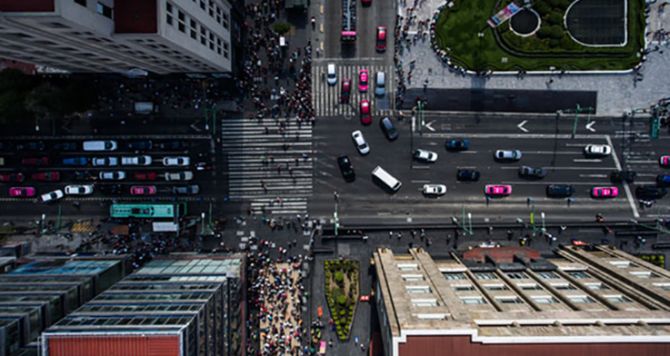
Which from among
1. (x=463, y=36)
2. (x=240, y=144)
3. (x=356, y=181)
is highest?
(x=463, y=36)

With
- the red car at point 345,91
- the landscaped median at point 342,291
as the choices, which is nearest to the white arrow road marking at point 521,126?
the red car at point 345,91

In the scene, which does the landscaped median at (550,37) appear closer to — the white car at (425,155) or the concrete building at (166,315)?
the white car at (425,155)

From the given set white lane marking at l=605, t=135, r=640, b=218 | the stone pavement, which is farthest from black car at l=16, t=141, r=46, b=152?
white lane marking at l=605, t=135, r=640, b=218

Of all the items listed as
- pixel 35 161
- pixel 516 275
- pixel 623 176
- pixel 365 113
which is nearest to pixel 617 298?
pixel 516 275

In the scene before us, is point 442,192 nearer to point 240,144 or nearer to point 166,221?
point 240,144

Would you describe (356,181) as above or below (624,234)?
above

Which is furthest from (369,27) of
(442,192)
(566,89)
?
(566,89)

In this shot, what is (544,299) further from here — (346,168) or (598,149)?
(346,168)
